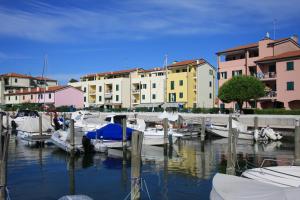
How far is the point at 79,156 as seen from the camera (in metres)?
29.0

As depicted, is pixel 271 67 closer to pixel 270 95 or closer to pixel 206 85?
pixel 270 95

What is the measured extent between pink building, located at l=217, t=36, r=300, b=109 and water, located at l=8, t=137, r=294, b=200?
2838 cm

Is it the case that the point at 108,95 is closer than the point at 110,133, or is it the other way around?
the point at 110,133

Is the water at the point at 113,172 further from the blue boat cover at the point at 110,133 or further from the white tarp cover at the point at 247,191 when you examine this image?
the white tarp cover at the point at 247,191

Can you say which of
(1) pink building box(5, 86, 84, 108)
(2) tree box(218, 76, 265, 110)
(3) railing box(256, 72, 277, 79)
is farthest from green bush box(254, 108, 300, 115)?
(1) pink building box(5, 86, 84, 108)

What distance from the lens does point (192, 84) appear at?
8612 cm

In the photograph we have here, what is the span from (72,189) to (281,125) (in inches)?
1285

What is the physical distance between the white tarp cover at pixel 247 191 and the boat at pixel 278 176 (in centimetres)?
289

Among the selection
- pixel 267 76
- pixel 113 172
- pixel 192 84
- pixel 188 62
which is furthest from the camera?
pixel 188 62

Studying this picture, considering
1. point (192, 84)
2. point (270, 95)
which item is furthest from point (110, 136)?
point (192, 84)

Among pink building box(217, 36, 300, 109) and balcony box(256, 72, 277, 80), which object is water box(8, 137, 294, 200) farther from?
balcony box(256, 72, 277, 80)

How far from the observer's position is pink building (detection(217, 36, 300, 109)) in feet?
201

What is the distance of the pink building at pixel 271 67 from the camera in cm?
6134

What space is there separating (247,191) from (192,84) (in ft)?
247
